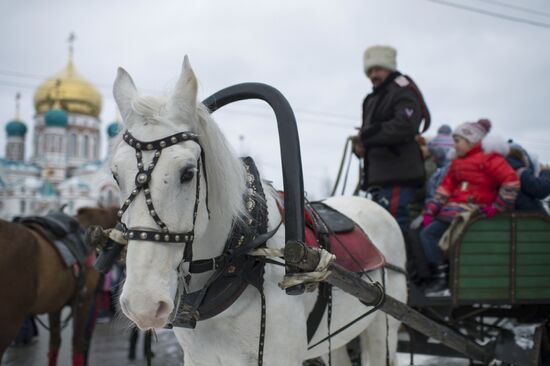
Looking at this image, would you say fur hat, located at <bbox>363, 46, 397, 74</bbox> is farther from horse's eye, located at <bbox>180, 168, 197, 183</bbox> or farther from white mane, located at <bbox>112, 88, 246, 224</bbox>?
horse's eye, located at <bbox>180, 168, 197, 183</bbox>

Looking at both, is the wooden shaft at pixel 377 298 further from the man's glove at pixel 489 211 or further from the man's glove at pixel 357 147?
the man's glove at pixel 357 147

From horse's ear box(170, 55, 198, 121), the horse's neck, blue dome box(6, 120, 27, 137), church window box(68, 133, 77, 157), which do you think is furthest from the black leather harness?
blue dome box(6, 120, 27, 137)

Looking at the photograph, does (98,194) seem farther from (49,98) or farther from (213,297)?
(213,297)

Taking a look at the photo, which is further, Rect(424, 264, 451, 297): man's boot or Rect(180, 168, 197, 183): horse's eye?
Rect(424, 264, 451, 297): man's boot

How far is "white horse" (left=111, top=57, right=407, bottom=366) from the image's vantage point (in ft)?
5.25

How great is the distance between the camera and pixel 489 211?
3939 millimetres

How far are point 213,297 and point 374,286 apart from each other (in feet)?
2.96

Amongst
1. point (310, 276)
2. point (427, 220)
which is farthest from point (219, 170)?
point (427, 220)

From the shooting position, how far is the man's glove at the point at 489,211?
12.7 feet

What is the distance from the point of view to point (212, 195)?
6.46ft

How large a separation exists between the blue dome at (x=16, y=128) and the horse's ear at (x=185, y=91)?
66.0 m

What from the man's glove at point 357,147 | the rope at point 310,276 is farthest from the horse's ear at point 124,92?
the man's glove at point 357,147

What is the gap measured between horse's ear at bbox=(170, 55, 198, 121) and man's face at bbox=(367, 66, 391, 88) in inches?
109

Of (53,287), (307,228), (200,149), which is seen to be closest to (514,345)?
(307,228)
